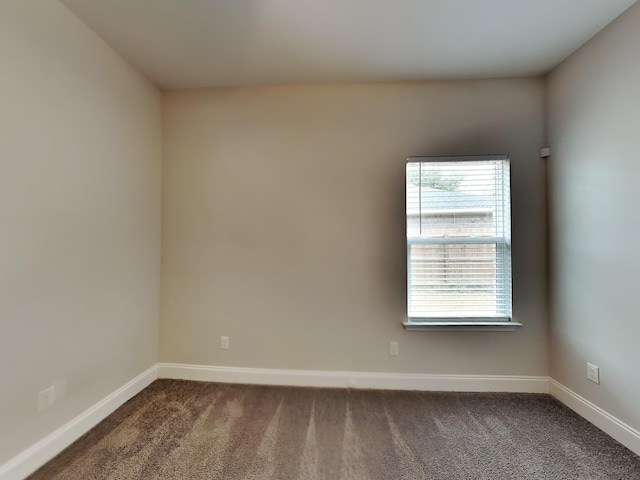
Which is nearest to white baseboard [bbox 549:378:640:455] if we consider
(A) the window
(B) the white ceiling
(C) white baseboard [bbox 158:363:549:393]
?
(C) white baseboard [bbox 158:363:549:393]

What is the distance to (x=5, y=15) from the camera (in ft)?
4.57

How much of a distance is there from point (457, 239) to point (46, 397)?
305cm

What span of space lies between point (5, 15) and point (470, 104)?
3.07 metres

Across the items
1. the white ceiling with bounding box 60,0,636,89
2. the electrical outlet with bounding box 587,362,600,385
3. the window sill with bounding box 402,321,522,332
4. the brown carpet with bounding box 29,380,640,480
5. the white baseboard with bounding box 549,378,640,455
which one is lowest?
the brown carpet with bounding box 29,380,640,480

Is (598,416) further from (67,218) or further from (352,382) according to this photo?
(67,218)

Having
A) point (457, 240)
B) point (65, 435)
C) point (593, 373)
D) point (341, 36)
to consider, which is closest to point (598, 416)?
point (593, 373)

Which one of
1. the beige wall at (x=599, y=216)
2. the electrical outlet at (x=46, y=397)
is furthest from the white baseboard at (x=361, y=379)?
the electrical outlet at (x=46, y=397)

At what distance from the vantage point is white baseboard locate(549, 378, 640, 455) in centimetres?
168

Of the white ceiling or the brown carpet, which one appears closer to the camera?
the brown carpet

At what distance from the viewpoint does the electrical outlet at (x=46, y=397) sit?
5.18 ft

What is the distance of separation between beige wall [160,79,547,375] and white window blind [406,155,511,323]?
4.0 inches

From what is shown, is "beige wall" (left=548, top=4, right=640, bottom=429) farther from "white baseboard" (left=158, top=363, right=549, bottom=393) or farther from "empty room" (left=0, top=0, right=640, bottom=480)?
"white baseboard" (left=158, top=363, right=549, bottom=393)

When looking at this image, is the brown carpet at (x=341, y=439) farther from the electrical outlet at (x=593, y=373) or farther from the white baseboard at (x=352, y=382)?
the electrical outlet at (x=593, y=373)

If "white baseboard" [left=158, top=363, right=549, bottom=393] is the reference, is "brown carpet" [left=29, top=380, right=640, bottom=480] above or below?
below
